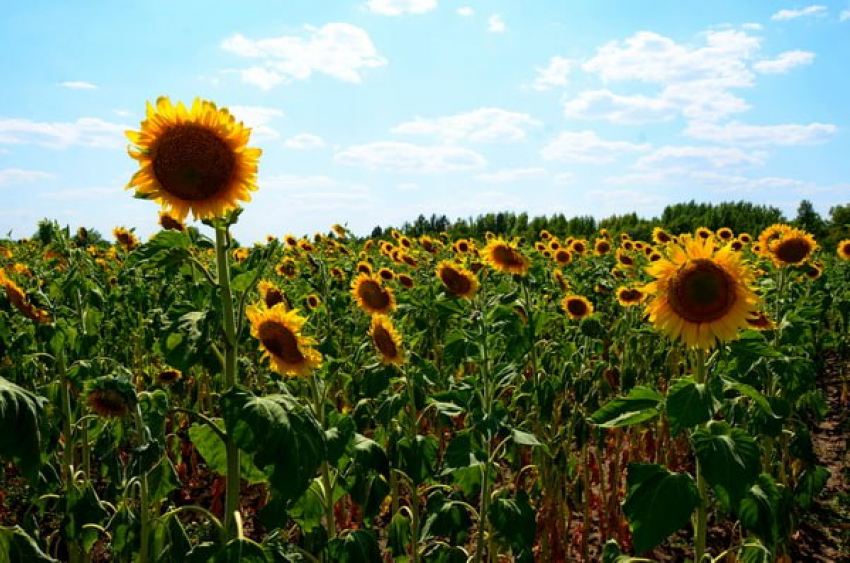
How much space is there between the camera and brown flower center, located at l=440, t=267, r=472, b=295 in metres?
4.90

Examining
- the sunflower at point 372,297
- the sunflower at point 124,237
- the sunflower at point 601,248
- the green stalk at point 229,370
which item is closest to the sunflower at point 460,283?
the sunflower at point 372,297

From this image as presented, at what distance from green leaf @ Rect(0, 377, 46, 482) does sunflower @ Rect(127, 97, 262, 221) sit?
1.21 meters

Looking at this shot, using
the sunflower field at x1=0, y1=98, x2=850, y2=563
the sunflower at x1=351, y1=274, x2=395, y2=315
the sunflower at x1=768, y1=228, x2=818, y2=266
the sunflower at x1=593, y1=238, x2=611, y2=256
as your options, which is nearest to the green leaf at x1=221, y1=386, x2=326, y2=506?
the sunflower field at x1=0, y1=98, x2=850, y2=563

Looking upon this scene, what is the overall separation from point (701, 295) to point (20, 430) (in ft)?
7.48

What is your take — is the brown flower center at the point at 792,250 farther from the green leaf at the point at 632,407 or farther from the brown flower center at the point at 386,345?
the green leaf at the point at 632,407

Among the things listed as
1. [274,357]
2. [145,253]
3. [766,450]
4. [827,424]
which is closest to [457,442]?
[274,357]

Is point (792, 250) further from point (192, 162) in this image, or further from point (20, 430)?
point (20, 430)

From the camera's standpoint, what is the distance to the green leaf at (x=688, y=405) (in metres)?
2.21

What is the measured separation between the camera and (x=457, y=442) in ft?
10.4

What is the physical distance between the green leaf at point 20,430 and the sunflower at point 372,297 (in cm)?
361

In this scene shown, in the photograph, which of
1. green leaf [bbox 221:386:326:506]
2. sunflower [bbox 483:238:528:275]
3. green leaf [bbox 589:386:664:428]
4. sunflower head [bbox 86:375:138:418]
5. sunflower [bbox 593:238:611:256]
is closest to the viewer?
green leaf [bbox 221:386:326:506]

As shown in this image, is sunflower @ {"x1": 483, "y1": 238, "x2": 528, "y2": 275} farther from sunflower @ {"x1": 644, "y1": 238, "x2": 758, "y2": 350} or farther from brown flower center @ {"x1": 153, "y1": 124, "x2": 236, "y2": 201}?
brown flower center @ {"x1": 153, "y1": 124, "x2": 236, "y2": 201}

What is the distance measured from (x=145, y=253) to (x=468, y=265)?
4416 mm

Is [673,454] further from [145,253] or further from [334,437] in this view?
[145,253]
